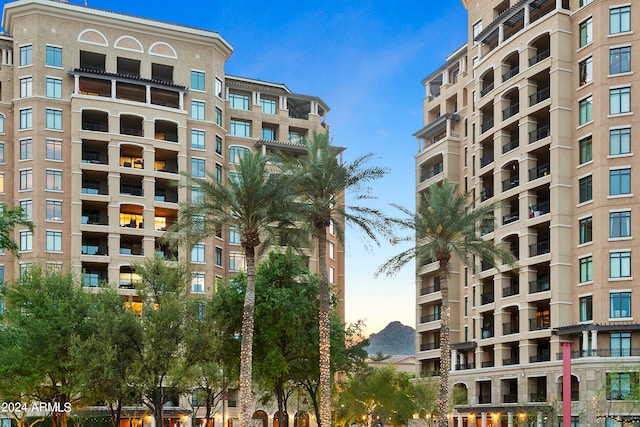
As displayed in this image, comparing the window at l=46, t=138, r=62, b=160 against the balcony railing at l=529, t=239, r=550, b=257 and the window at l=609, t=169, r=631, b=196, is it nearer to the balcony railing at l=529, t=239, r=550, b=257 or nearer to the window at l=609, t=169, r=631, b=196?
the balcony railing at l=529, t=239, r=550, b=257

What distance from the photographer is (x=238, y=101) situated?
107 m

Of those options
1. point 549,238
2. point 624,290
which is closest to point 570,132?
point 549,238

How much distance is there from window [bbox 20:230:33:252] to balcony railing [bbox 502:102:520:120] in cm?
4566

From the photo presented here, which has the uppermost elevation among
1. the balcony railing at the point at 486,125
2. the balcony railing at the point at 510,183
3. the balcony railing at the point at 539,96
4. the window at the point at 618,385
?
the balcony railing at the point at 539,96

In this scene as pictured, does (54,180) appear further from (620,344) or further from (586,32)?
(620,344)

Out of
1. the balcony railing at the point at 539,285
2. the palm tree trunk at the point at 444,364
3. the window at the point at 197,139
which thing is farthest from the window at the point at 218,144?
the palm tree trunk at the point at 444,364

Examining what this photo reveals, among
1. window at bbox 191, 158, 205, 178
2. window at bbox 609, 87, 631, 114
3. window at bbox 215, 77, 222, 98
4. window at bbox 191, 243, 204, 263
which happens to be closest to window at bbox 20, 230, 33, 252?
window at bbox 191, 243, 204, 263

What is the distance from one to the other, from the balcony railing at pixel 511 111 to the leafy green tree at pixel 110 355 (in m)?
41.4

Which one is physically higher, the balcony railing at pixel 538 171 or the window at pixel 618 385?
the balcony railing at pixel 538 171

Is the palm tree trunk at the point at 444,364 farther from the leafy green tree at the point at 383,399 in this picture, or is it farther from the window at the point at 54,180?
the window at the point at 54,180

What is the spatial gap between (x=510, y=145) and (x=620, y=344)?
2130cm

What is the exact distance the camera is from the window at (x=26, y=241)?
89125 millimetres

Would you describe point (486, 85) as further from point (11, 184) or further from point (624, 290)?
point (11, 184)

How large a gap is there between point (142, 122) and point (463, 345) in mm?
38787
